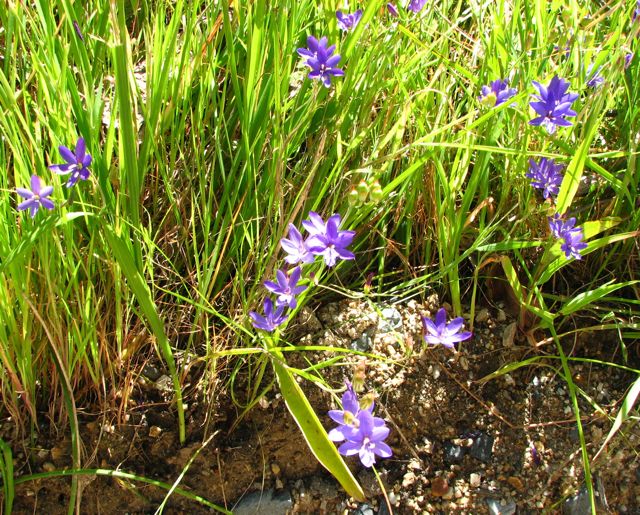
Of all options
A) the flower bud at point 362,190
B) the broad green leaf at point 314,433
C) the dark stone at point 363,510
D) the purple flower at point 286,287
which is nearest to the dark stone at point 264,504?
the dark stone at point 363,510

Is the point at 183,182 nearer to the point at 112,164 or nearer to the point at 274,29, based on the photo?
the point at 112,164

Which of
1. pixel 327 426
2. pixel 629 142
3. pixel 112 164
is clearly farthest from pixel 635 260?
pixel 112 164

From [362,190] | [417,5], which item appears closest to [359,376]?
[362,190]

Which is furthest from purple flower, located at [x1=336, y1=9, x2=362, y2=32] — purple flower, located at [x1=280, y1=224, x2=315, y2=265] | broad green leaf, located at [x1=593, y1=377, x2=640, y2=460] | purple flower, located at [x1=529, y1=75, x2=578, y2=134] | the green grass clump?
broad green leaf, located at [x1=593, y1=377, x2=640, y2=460]

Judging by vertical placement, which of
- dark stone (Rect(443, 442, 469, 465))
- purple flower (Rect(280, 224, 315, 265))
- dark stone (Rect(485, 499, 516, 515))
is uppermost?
purple flower (Rect(280, 224, 315, 265))

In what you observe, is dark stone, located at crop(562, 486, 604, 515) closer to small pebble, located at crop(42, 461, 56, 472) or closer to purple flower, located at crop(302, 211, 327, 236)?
purple flower, located at crop(302, 211, 327, 236)

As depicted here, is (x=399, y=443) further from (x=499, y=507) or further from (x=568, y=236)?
(x=568, y=236)
